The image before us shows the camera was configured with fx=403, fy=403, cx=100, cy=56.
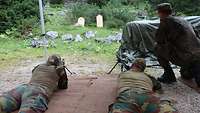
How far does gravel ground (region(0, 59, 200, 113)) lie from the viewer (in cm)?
524

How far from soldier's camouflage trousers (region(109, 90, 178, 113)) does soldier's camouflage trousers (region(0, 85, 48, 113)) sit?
906 millimetres

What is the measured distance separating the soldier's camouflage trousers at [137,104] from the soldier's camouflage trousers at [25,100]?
906 millimetres

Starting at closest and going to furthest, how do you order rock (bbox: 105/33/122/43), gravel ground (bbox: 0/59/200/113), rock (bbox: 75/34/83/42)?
gravel ground (bbox: 0/59/200/113), rock (bbox: 105/33/122/43), rock (bbox: 75/34/83/42)

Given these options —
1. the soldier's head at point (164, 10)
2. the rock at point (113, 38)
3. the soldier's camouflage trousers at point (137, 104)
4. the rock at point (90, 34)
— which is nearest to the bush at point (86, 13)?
the rock at point (90, 34)

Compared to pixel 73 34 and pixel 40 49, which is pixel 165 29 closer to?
Result: pixel 40 49

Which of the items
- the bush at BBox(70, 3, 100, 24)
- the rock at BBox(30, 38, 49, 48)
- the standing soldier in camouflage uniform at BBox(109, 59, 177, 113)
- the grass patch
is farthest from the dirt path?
the bush at BBox(70, 3, 100, 24)

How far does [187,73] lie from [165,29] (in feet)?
2.79

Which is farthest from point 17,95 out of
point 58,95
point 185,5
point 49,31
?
point 185,5

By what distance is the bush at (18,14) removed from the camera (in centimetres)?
1206

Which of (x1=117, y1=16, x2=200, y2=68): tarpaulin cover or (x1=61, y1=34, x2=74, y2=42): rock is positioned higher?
(x1=117, y1=16, x2=200, y2=68): tarpaulin cover

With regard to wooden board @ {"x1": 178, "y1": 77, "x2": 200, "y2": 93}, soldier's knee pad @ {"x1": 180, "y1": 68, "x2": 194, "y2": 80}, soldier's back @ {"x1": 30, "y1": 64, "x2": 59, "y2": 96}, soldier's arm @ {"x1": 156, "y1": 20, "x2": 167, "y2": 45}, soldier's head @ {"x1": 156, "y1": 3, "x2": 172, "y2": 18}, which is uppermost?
soldier's head @ {"x1": 156, "y1": 3, "x2": 172, "y2": 18}

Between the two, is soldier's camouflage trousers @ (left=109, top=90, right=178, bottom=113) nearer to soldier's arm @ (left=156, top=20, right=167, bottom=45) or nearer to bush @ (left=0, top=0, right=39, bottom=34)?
soldier's arm @ (left=156, top=20, right=167, bottom=45)

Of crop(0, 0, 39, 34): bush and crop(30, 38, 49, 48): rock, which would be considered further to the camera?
crop(0, 0, 39, 34): bush

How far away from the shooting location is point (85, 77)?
272 inches
